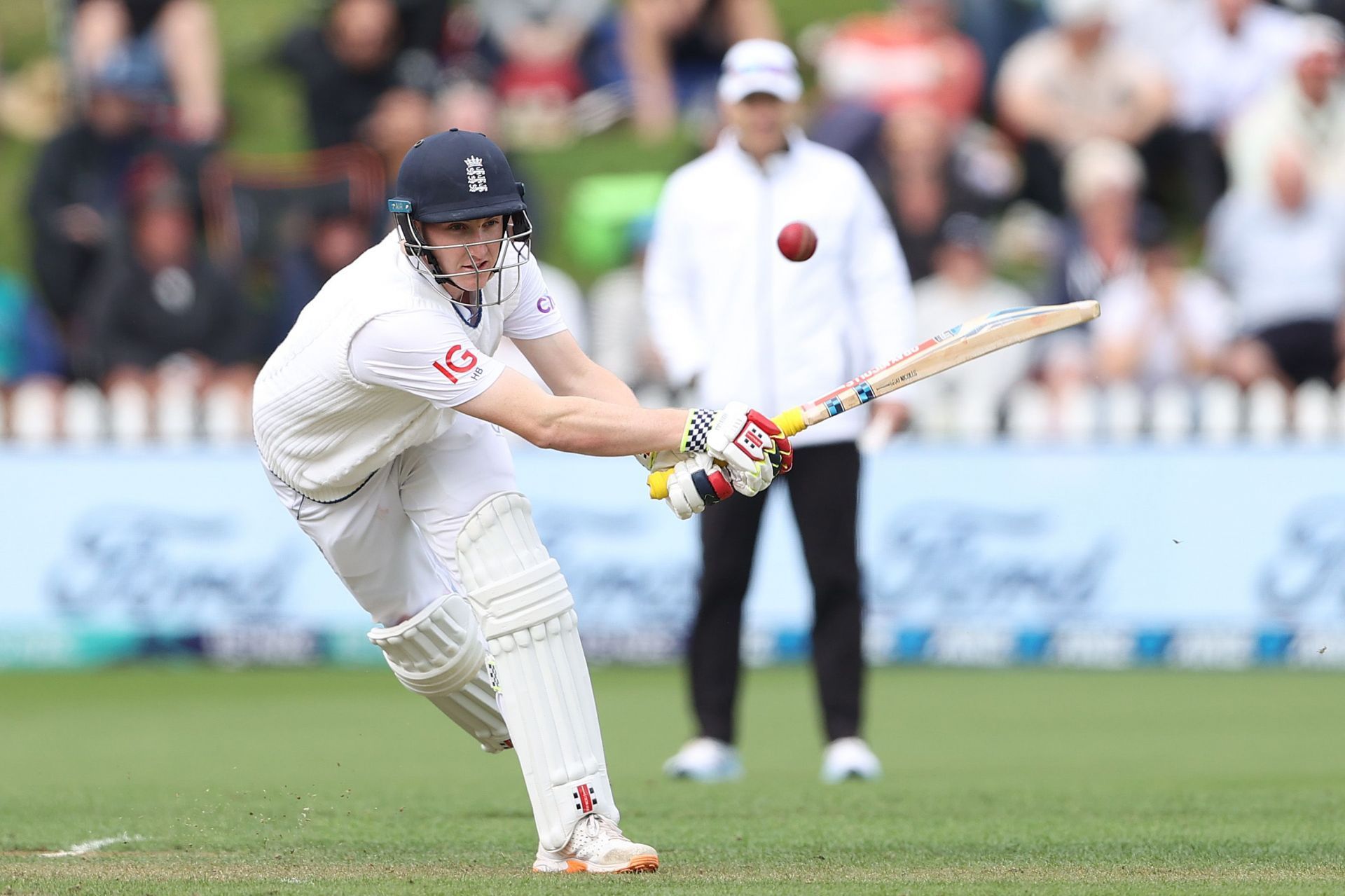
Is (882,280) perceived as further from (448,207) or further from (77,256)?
(77,256)

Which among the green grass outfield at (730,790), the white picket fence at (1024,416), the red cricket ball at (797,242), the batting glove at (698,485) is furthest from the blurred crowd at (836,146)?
the batting glove at (698,485)

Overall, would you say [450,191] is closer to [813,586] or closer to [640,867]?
[640,867]

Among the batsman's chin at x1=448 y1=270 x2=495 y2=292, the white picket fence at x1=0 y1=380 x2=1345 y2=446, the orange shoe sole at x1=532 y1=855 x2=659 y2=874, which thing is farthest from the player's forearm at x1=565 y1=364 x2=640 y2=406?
the white picket fence at x1=0 y1=380 x2=1345 y2=446

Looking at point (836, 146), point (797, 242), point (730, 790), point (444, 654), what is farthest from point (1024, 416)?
point (444, 654)

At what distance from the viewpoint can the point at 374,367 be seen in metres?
4.76

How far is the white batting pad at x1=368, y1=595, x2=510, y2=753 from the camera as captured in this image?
532cm

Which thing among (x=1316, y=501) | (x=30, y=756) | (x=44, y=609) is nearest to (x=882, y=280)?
(x=30, y=756)

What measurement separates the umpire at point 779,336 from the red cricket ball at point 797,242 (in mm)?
591

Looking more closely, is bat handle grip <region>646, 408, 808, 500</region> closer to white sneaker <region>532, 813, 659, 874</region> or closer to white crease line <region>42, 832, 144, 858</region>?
white sneaker <region>532, 813, 659, 874</region>

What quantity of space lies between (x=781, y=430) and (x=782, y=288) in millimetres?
2349

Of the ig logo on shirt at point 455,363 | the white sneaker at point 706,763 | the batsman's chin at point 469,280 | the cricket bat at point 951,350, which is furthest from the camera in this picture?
the white sneaker at point 706,763

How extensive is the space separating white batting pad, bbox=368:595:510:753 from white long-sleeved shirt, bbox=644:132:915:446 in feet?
6.22

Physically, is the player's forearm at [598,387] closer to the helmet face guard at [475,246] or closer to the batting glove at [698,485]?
the helmet face guard at [475,246]

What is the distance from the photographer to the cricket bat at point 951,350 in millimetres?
4965
